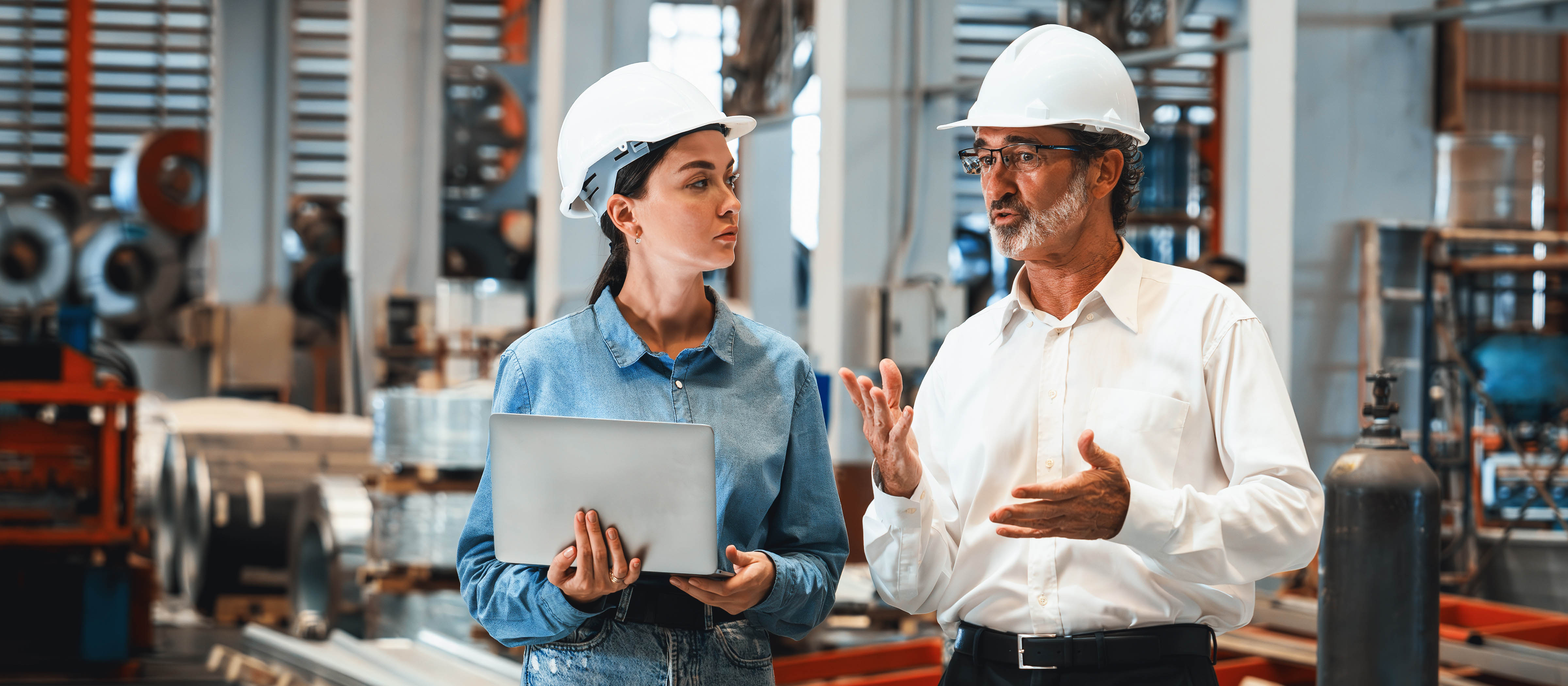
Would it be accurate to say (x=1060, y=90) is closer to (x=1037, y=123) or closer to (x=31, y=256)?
(x=1037, y=123)

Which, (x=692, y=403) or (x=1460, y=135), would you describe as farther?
(x=1460, y=135)

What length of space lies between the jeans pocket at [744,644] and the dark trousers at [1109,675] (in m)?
0.32

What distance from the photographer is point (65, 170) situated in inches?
577

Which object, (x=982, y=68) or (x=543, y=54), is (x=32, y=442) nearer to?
(x=543, y=54)

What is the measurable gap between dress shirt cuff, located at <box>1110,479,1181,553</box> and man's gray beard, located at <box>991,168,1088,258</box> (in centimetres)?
41

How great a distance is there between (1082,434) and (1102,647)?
34 cm

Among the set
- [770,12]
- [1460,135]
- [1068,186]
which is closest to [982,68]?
[770,12]

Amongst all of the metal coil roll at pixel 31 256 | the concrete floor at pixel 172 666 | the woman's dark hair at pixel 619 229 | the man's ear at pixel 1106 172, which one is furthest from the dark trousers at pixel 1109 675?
the metal coil roll at pixel 31 256

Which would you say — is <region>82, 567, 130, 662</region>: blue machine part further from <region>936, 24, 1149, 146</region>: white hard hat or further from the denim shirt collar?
<region>936, 24, 1149, 146</region>: white hard hat

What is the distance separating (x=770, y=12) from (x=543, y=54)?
A: 2019mm

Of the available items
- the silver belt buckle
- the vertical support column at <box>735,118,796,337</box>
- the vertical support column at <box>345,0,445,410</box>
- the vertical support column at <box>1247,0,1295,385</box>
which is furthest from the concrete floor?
the silver belt buckle

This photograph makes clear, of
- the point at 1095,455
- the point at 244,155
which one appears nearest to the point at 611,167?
the point at 1095,455

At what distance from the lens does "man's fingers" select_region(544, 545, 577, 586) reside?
1.85m

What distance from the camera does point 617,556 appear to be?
6.03ft
